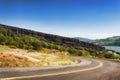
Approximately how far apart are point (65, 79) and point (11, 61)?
8750 mm

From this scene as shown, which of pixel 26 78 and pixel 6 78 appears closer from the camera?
pixel 6 78

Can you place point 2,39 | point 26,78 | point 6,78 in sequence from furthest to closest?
point 2,39
point 26,78
point 6,78

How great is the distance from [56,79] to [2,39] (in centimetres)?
6644

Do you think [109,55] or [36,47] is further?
[36,47]

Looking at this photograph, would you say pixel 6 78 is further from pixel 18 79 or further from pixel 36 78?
pixel 36 78

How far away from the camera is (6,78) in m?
10.3

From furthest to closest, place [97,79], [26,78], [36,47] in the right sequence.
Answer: [36,47], [97,79], [26,78]

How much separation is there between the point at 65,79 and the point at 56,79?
66 cm

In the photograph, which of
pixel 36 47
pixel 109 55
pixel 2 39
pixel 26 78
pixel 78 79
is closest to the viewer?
pixel 26 78

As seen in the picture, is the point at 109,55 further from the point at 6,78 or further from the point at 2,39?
the point at 6,78

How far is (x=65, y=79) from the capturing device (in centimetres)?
1233

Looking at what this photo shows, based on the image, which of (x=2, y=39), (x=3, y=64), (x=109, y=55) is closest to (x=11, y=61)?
(x=3, y=64)

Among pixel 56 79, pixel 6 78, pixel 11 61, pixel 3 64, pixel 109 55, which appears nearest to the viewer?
pixel 6 78

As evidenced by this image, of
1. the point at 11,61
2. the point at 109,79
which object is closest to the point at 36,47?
the point at 11,61
